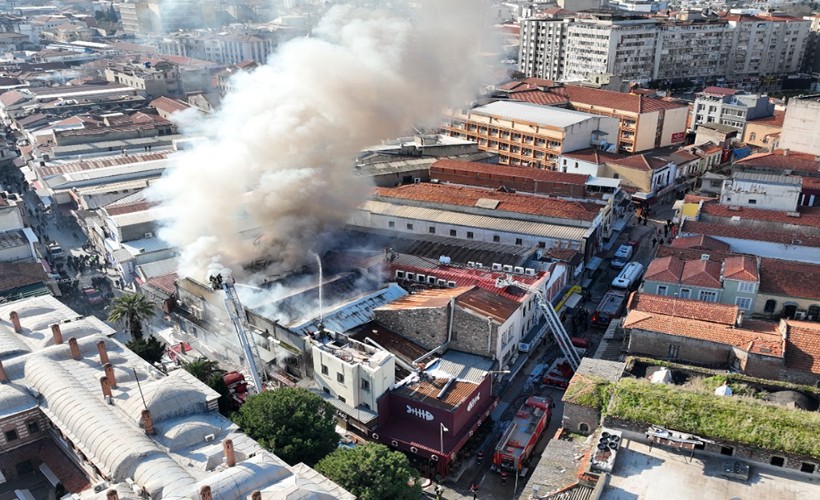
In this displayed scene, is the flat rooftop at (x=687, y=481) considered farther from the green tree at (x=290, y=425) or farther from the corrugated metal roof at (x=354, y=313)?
the corrugated metal roof at (x=354, y=313)

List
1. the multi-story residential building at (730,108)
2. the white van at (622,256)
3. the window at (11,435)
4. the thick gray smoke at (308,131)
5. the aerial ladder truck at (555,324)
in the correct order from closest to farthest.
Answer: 1. the window at (11,435)
2. the aerial ladder truck at (555,324)
3. the thick gray smoke at (308,131)
4. the white van at (622,256)
5. the multi-story residential building at (730,108)

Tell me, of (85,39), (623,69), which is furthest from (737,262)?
(85,39)

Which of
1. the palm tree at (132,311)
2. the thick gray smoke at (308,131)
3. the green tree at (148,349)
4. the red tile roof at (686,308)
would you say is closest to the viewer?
the green tree at (148,349)

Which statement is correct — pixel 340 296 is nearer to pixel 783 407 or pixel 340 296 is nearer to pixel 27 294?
pixel 27 294

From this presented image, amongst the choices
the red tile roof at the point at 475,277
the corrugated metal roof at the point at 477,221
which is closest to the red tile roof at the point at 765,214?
the corrugated metal roof at the point at 477,221

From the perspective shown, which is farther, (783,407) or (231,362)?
(231,362)

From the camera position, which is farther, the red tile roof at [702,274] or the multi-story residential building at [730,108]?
the multi-story residential building at [730,108]

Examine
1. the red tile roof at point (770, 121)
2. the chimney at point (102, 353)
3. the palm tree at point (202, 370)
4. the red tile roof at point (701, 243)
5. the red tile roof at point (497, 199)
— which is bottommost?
the palm tree at point (202, 370)
